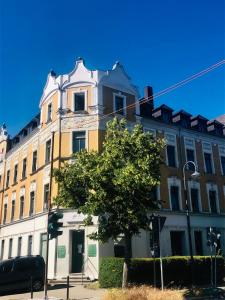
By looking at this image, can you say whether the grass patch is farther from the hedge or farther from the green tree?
the hedge

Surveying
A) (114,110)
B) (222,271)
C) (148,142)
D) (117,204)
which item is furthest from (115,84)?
(222,271)

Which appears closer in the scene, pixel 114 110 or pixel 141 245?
pixel 141 245

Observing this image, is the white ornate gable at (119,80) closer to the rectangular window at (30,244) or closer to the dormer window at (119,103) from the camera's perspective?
the dormer window at (119,103)

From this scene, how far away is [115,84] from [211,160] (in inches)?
475

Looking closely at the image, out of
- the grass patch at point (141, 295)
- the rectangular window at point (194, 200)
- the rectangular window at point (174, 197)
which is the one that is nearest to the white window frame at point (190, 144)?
the rectangular window at point (194, 200)

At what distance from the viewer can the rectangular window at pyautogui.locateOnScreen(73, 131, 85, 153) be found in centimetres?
2636

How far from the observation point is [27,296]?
17547 mm

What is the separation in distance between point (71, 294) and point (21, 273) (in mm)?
3751

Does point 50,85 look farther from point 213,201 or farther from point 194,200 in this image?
point 213,201

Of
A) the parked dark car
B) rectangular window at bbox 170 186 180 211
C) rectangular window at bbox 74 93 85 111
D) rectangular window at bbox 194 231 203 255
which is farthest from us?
rectangular window at bbox 170 186 180 211

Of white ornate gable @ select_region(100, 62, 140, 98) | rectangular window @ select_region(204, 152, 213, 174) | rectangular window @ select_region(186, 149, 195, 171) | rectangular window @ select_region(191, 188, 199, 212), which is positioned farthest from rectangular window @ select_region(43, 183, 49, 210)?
rectangular window @ select_region(204, 152, 213, 174)

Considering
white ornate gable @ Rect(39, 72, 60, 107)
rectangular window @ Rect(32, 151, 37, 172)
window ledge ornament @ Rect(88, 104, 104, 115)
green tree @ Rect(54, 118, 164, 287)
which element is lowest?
green tree @ Rect(54, 118, 164, 287)

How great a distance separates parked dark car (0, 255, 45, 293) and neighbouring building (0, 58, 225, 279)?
310 cm

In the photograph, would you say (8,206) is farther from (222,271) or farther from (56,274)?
(222,271)
